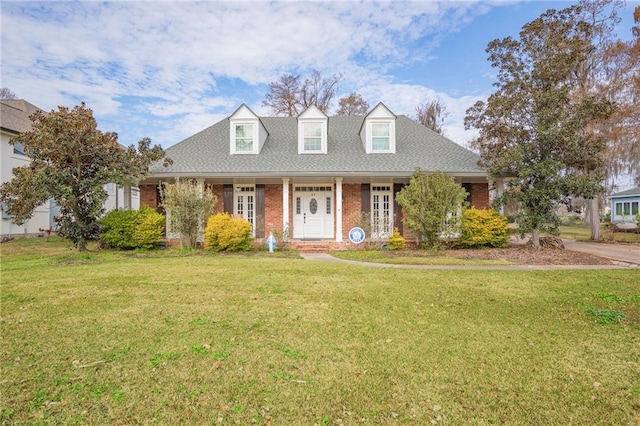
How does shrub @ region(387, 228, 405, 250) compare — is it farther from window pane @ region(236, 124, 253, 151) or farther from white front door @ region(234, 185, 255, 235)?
window pane @ region(236, 124, 253, 151)

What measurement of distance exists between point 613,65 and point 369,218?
1635cm

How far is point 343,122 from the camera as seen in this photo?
17.8 m

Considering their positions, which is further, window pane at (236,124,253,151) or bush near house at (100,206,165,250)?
window pane at (236,124,253,151)

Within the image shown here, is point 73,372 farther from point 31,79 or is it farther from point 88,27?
point 31,79

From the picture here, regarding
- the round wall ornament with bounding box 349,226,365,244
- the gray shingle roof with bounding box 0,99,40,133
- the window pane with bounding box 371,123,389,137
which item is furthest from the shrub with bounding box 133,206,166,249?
the gray shingle roof with bounding box 0,99,40,133

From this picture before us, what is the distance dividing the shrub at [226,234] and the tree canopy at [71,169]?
335cm

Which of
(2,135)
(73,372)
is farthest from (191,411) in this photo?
(2,135)

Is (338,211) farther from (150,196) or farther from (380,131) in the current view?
(150,196)

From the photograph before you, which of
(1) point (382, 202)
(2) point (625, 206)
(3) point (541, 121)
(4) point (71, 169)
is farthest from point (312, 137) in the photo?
(2) point (625, 206)

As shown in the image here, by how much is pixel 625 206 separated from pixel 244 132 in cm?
3467

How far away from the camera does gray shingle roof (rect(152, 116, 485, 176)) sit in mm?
13734

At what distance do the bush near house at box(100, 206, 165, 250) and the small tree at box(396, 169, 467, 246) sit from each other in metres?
9.82

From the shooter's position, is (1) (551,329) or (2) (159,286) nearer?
→ (1) (551,329)

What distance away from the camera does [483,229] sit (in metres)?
13.0
